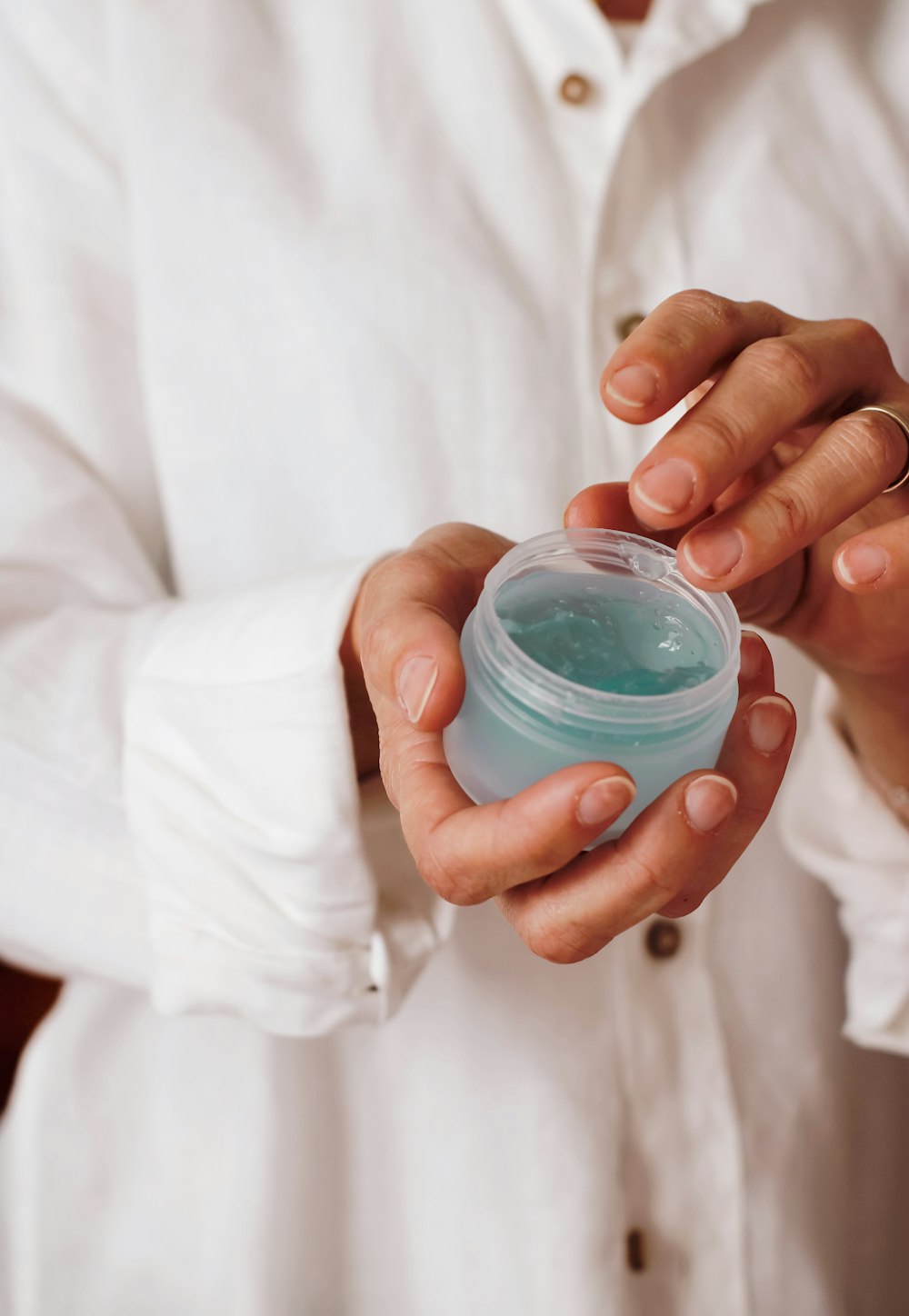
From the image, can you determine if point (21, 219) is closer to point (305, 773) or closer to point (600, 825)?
point (305, 773)

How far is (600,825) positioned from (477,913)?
378 millimetres

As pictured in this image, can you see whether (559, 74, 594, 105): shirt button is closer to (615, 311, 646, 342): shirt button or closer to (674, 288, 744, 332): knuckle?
(615, 311, 646, 342): shirt button

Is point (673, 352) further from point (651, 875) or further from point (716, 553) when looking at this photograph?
point (651, 875)

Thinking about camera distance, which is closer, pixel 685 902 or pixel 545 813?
pixel 545 813

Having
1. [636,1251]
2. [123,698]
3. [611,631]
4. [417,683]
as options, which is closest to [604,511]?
[611,631]

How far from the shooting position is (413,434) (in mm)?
768

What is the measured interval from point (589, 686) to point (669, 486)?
94mm

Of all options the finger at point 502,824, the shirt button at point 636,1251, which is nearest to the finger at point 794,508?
the finger at point 502,824

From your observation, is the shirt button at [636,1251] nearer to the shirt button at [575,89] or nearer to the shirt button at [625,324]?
the shirt button at [625,324]

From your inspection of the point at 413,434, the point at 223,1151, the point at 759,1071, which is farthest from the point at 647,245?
the point at 223,1151

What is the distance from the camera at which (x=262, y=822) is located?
60 cm

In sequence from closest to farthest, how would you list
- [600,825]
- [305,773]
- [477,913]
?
[600,825] < [305,773] < [477,913]

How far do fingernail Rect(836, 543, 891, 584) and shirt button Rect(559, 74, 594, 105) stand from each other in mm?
499

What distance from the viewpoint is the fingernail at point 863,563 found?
47 cm
